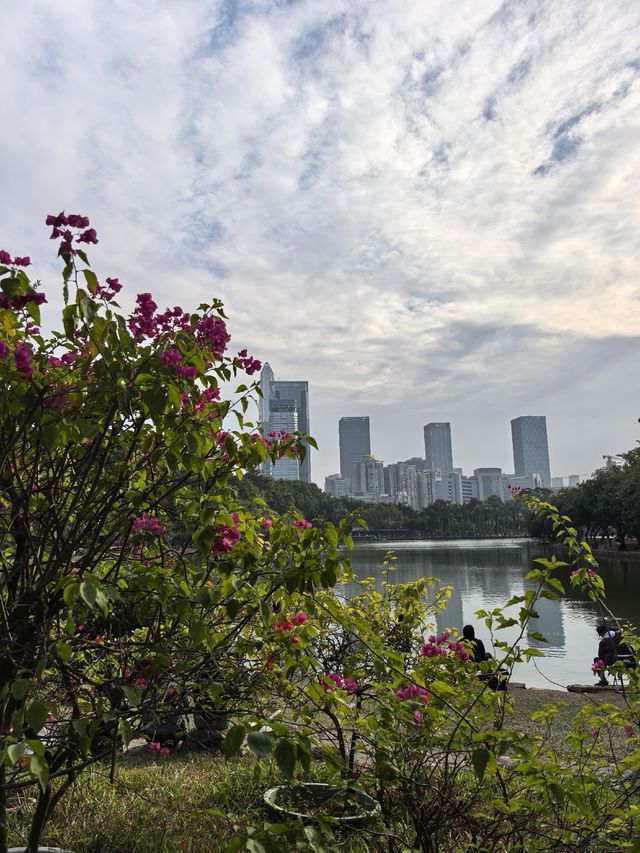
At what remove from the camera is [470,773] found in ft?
12.6

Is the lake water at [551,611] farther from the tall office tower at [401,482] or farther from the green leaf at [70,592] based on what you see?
the tall office tower at [401,482]

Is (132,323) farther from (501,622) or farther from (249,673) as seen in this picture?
(501,622)

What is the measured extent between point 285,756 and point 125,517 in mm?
1209

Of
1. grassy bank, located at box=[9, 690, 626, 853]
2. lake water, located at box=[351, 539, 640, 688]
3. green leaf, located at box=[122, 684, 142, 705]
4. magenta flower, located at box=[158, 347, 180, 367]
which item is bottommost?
lake water, located at box=[351, 539, 640, 688]

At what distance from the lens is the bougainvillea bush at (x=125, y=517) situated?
1.93 metres

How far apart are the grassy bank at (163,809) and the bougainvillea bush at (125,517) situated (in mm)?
537

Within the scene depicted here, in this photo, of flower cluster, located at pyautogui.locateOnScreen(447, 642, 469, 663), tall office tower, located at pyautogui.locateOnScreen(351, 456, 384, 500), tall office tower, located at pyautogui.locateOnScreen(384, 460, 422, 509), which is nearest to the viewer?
flower cluster, located at pyautogui.locateOnScreen(447, 642, 469, 663)

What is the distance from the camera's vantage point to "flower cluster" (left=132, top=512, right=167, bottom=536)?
237 centimetres

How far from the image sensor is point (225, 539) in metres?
2.16

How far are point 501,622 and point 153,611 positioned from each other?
1246mm

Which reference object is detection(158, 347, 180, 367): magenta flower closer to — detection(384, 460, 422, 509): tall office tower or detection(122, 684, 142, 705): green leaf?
detection(122, 684, 142, 705): green leaf

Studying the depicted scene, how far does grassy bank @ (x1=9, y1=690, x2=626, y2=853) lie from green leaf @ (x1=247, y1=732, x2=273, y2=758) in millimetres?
1022

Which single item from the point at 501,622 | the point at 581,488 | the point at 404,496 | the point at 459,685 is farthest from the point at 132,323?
the point at 404,496

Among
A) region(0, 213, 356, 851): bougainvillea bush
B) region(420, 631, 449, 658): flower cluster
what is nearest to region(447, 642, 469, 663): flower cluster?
region(420, 631, 449, 658): flower cluster
